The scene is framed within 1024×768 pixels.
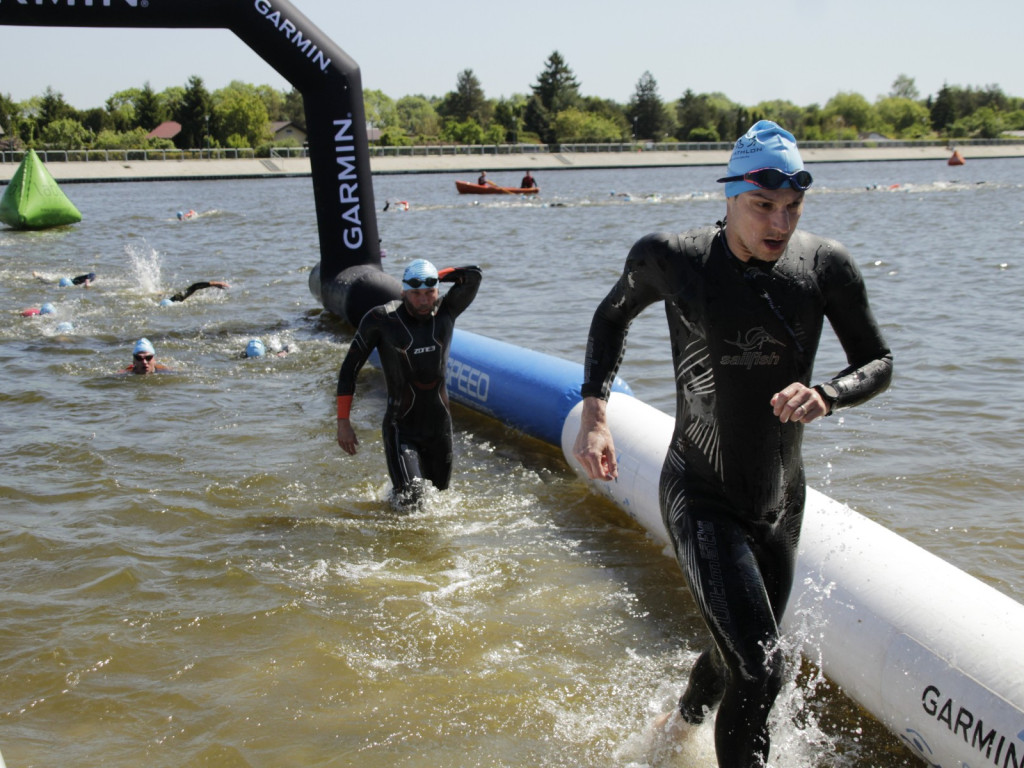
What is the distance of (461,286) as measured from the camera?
6.68m

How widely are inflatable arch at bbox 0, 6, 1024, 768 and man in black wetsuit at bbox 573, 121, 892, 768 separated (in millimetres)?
891

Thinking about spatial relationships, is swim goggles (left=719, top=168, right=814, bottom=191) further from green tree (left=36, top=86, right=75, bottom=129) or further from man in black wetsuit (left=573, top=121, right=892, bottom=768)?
green tree (left=36, top=86, right=75, bottom=129)

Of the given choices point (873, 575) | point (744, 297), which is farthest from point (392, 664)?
point (744, 297)

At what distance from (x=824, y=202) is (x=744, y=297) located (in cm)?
3497

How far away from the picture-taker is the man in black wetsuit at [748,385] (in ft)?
9.55

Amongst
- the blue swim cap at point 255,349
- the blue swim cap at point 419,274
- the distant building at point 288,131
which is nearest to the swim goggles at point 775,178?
the blue swim cap at point 419,274

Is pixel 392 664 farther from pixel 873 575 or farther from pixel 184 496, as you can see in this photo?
pixel 184 496

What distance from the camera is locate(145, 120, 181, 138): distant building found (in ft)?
260

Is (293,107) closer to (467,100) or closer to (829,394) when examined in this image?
(467,100)

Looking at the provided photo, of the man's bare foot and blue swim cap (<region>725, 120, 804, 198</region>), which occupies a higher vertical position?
blue swim cap (<region>725, 120, 804, 198</region>)

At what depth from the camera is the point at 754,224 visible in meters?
2.90

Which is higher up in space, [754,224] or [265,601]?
[754,224]

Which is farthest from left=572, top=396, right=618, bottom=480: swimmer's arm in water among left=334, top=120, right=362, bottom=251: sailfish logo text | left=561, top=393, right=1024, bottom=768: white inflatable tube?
left=334, top=120, right=362, bottom=251: sailfish logo text

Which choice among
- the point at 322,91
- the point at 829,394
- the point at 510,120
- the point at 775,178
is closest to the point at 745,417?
the point at 829,394
